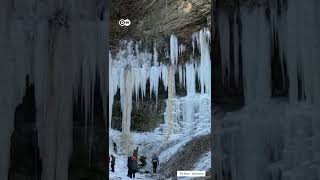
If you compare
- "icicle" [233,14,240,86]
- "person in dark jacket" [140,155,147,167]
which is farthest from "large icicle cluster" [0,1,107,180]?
"person in dark jacket" [140,155,147,167]

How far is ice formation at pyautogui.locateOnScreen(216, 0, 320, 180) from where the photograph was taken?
1939 millimetres

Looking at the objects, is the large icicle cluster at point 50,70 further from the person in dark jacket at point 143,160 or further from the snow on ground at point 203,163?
the snow on ground at point 203,163

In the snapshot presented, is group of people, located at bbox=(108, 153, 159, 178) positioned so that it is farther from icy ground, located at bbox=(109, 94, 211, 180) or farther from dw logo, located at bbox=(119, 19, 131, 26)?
dw logo, located at bbox=(119, 19, 131, 26)

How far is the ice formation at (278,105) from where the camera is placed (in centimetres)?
194

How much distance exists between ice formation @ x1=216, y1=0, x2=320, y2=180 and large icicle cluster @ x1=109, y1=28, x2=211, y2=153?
797cm

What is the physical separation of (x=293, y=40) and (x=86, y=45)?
90 cm

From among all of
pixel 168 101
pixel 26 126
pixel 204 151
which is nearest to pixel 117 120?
pixel 168 101

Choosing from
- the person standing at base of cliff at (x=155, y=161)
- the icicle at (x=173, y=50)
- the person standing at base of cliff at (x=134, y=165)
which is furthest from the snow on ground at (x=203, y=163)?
the icicle at (x=173, y=50)

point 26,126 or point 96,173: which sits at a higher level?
point 26,126

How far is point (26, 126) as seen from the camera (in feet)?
6.49

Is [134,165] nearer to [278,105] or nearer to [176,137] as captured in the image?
[176,137]

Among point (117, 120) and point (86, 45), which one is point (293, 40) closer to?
point (86, 45)

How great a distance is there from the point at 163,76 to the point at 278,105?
838 centimetres

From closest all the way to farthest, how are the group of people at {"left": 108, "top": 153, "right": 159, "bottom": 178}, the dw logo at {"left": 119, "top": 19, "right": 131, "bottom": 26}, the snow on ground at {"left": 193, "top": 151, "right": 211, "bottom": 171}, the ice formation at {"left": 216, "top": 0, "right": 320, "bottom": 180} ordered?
1. the ice formation at {"left": 216, "top": 0, "right": 320, "bottom": 180}
2. the group of people at {"left": 108, "top": 153, "right": 159, "bottom": 178}
3. the snow on ground at {"left": 193, "top": 151, "right": 211, "bottom": 171}
4. the dw logo at {"left": 119, "top": 19, "right": 131, "bottom": 26}
